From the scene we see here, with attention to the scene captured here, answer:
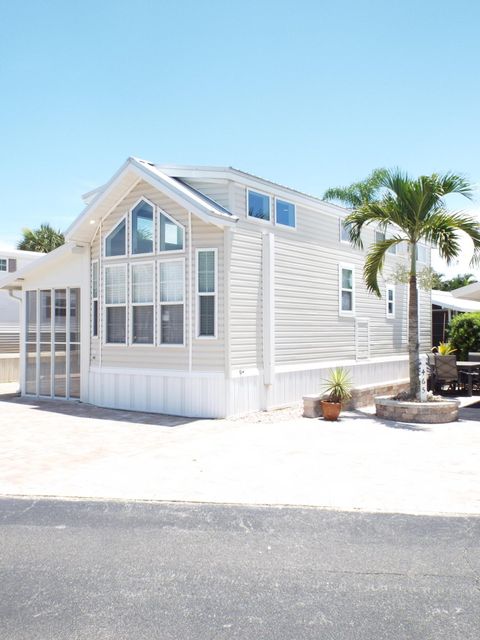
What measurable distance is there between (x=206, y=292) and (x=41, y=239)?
24.6m

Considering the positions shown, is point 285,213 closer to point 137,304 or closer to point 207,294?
point 207,294

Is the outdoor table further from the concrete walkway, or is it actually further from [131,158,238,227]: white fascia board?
[131,158,238,227]: white fascia board

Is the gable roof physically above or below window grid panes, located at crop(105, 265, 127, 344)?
above

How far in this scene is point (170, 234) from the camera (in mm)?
11969

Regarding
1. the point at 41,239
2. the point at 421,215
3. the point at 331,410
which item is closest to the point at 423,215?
the point at 421,215

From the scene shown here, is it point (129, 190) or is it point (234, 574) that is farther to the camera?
point (129, 190)

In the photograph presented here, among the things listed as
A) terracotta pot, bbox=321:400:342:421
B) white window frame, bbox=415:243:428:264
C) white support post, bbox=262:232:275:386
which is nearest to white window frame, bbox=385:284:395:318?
white window frame, bbox=415:243:428:264

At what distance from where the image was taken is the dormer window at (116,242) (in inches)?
505

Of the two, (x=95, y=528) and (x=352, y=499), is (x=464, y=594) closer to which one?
(x=352, y=499)

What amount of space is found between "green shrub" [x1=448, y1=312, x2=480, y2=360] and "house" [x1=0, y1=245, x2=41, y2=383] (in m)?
16.3

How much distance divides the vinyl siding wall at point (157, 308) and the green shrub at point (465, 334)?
10621 mm

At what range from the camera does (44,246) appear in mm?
32406

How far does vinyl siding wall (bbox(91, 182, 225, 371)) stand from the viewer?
1131cm

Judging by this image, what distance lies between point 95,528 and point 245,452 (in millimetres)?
3494
